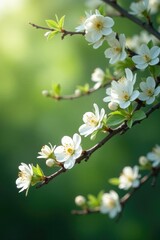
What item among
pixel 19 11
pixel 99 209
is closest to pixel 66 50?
pixel 19 11

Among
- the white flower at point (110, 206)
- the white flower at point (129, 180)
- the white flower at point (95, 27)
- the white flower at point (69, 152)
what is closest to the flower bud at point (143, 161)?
the white flower at point (129, 180)

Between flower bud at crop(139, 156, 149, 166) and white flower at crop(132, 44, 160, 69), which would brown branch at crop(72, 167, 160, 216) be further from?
white flower at crop(132, 44, 160, 69)

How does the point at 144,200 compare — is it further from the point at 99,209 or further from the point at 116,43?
the point at 116,43

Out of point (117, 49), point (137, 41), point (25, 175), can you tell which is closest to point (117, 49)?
point (117, 49)

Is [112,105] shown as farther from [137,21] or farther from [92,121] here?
[137,21]

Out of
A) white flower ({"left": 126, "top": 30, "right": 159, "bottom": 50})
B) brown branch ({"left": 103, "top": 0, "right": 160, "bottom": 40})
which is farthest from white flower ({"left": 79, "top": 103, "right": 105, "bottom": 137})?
white flower ({"left": 126, "top": 30, "right": 159, "bottom": 50})

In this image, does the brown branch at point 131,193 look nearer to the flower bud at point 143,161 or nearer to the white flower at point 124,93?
the flower bud at point 143,161
